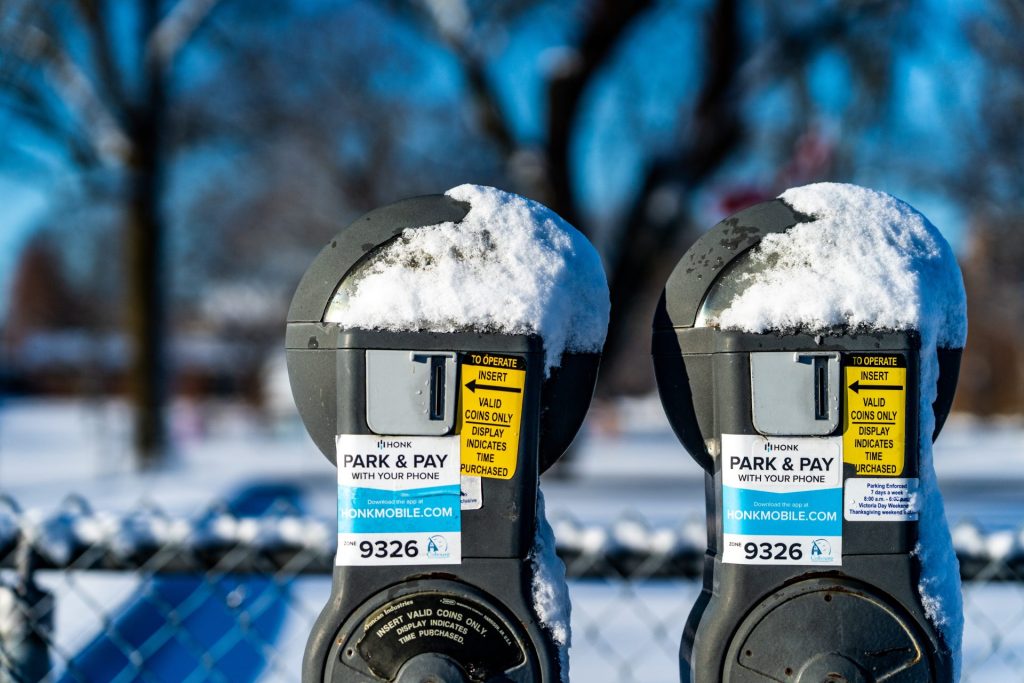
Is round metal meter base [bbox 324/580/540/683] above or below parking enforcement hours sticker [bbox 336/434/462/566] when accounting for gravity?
below

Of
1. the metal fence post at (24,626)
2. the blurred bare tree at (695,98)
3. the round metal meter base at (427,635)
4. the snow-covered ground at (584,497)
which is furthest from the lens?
the blurred bare tree at (695,98)

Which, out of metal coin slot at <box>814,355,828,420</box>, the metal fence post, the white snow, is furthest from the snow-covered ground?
metal coin slot at <box>814,355,828,420</box>

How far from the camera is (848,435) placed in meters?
1.38

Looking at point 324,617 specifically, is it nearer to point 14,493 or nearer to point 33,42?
point 14,493

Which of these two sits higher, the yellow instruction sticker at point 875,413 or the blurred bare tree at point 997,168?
the blurred bare tree at point 997,168

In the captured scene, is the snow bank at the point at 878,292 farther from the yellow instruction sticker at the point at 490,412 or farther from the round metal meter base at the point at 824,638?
the yellow instruction sticker at the point at 490,412

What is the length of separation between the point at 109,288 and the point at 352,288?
3241 centimetres

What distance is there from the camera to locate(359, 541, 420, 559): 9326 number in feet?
4.46

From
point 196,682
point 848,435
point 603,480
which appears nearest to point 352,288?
point 848,435

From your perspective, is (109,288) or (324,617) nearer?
(324,617)

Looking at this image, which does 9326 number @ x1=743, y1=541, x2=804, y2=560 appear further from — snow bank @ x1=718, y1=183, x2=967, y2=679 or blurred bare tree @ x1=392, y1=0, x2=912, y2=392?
blurred bare tree @ x1=392, y1=0, x2=912, y2=392

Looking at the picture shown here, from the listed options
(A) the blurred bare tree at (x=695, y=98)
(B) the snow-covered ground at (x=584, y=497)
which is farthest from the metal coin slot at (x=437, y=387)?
(A) the blurred bare tree at (x=695, y=98)

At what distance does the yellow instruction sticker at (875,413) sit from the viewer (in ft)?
4.52

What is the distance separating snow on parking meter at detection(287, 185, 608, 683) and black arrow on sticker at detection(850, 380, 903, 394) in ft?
1.32
